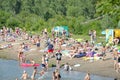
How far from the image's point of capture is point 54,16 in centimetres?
6844

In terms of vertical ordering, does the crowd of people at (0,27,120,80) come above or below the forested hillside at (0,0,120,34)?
below

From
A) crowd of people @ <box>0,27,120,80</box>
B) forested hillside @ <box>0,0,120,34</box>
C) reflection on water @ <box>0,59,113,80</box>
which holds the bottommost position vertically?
reflection on water @ <box>0,59,113,80</box>

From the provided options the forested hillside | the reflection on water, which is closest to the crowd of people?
the reflection on water

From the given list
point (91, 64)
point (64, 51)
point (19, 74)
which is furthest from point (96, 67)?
point (64, 51)

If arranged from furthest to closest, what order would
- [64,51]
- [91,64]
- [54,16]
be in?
[54,16], [64,51], [91,64]

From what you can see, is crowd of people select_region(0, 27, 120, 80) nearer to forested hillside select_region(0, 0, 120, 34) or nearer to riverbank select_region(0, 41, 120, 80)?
riverbank select_region(0, 41, 120, 80)

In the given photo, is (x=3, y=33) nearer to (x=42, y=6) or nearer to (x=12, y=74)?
(x=12, y=74)

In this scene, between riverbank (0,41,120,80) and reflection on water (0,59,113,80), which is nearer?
reflection on water (0,59,113,80)

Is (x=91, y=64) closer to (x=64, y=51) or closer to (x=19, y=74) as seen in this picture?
(x=64, y=51)

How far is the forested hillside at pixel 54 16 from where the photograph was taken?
5119 cm

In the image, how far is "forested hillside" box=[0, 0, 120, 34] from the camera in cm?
5119

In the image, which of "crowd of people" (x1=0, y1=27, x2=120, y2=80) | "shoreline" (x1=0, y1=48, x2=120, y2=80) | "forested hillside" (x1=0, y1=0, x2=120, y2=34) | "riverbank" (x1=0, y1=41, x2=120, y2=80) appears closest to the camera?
"shoreline" (x1=0, y1=48, x2=120, y2=80)

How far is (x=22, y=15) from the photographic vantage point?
71.1 metres

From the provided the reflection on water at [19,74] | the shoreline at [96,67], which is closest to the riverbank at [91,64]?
the shoreline at [96,67]
